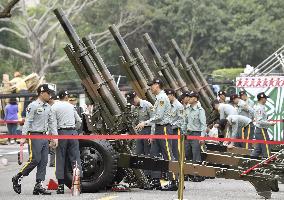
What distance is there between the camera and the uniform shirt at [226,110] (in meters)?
24.6

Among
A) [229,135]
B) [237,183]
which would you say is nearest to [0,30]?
[229,135]

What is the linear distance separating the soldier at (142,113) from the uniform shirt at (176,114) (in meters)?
0.49

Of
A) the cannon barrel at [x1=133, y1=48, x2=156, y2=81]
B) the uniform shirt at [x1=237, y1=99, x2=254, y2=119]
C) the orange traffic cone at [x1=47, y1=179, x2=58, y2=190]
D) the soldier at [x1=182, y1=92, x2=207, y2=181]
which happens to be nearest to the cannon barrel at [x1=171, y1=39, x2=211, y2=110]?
the uniform shirt at [x1=237, y1=99, x2=254, y2=119]

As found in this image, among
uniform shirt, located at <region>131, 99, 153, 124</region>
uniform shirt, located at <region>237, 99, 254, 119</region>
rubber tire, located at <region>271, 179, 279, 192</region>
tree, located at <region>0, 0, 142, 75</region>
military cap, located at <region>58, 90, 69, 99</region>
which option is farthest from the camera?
tree, located at <region>0, 0, 142, 75</region>

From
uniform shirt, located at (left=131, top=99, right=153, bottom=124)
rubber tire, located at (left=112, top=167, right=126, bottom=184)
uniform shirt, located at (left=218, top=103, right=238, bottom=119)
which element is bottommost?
rubber tire, located at (left=112, top=167, right=126, bottom=184)

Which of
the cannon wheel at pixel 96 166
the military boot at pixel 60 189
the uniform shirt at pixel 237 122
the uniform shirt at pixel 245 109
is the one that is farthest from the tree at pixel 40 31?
the military boot at pixel 60 189

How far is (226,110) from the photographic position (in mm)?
24656

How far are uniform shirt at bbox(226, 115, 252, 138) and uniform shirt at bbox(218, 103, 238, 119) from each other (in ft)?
1.73

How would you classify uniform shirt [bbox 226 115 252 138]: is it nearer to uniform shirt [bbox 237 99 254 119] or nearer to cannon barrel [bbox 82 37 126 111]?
uniform shirt [bbox 237 99 254 119]

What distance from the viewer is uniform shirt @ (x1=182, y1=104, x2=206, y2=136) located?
21.0 m

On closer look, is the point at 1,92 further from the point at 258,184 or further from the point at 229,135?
the point at 258,184

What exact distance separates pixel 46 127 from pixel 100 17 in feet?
159

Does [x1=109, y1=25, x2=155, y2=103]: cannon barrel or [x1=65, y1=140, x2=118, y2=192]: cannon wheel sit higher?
[x1=109, y1=25, x2=155, y2=103]: cannon barrel

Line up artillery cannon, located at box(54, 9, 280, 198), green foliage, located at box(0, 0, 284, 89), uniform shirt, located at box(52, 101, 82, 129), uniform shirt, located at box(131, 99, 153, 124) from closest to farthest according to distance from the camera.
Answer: artillery cannon, located at box(54, 9, 280, 198)
uniform shirt, located at box(52, 101, 82, 129)
uniform shirt, located at box(131, 99, 153, 124)
green foliage, located at box(0, 0, 284, 89)
